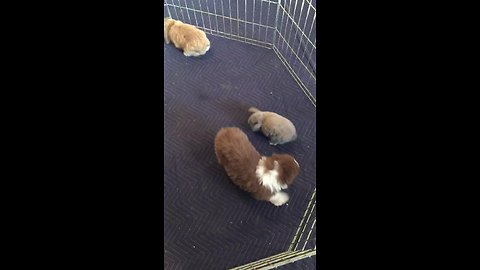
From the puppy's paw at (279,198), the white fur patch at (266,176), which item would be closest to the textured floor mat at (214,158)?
the puppy's paw at (279,198)

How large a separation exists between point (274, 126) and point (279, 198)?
0.30m

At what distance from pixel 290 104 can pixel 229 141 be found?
0.43m

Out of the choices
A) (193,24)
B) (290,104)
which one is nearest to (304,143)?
(290,104)

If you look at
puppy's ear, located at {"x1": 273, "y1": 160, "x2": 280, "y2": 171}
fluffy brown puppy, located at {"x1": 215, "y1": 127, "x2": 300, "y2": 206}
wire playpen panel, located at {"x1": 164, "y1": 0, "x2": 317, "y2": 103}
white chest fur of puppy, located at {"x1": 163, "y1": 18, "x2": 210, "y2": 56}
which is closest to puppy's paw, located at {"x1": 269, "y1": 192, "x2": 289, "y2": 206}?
fluffy brown puppy, located at {"x1": 215, "y1": 127, "x2": 300, "y2": 206}

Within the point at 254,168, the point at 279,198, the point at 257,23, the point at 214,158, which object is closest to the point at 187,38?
the point at 257,23

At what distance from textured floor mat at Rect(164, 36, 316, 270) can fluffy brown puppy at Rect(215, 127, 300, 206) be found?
10 cm

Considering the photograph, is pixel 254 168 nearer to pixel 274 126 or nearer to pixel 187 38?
pixel 274 126

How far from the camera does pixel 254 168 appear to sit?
1.60 meters

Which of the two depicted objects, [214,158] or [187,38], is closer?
[214,158]

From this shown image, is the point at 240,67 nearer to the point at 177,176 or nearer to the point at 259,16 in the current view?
the point at 259,16

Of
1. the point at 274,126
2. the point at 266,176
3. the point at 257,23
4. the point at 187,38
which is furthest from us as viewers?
the point at 257,23

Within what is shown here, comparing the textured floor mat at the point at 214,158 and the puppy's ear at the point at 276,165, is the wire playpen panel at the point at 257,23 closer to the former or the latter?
the textured floor mat at the point at 214,158

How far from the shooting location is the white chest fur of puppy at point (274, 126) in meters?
1.76

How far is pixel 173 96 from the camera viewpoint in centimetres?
196
